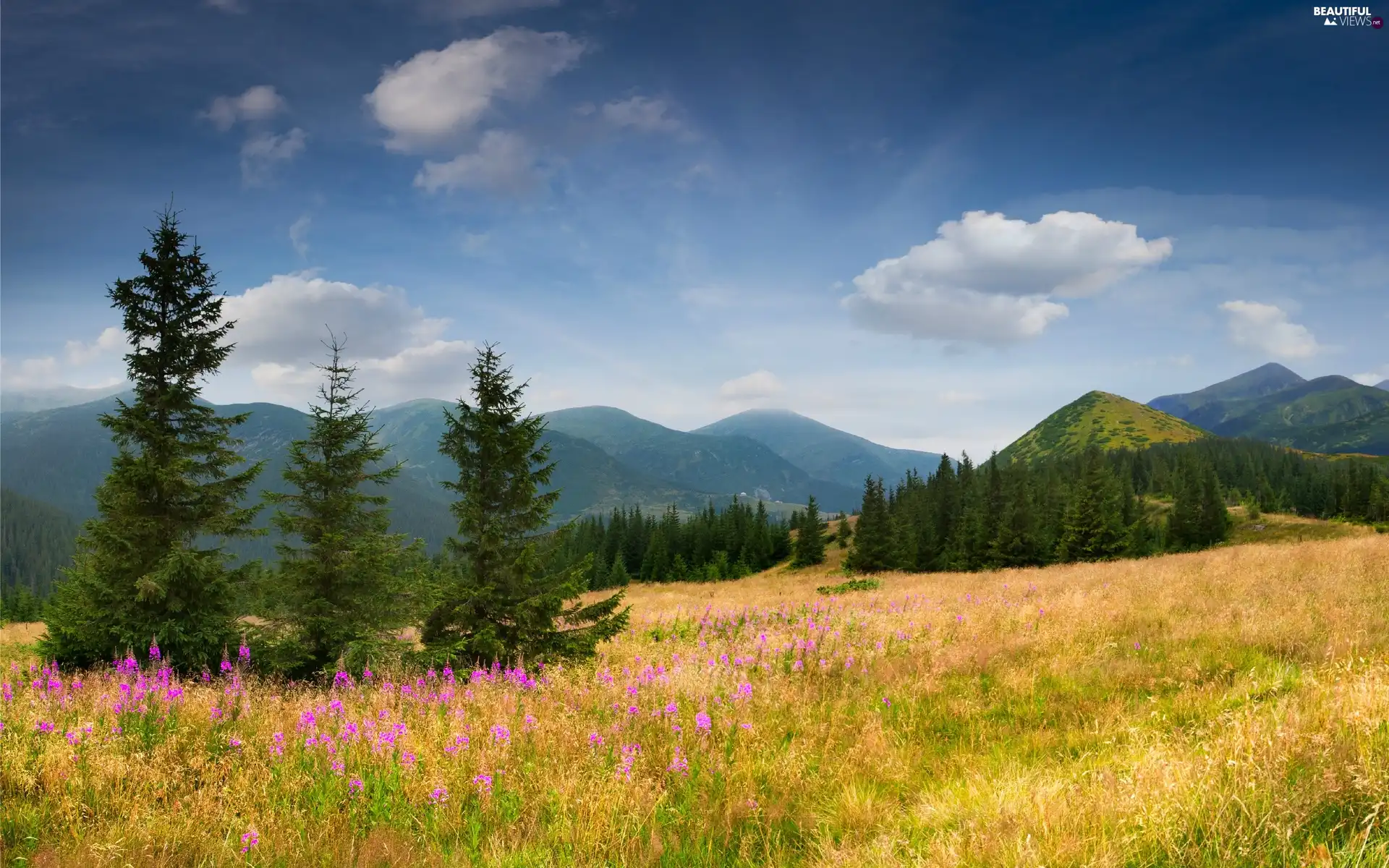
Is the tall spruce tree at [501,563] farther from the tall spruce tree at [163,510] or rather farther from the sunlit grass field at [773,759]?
the tall spruce tree at [163,510]

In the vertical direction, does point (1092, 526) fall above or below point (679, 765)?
below

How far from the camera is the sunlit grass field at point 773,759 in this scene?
125 inches

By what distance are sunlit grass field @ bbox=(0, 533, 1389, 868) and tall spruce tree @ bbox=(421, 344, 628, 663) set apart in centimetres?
111

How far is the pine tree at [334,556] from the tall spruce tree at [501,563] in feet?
4.82

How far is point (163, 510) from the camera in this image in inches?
436

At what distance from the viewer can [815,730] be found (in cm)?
577

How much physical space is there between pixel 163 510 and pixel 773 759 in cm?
1245

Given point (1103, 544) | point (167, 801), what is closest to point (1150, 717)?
point (167, 801)

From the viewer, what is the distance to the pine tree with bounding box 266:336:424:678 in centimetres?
1050

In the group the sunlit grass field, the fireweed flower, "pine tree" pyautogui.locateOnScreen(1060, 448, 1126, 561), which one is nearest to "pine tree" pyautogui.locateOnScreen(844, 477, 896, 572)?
"pine tree" pyautogui.locateOnScreen(1060, 448, 1126, 561)

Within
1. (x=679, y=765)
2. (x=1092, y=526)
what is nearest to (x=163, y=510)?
(x=679, y=765)

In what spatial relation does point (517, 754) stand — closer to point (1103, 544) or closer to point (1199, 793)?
point (1199, 793)

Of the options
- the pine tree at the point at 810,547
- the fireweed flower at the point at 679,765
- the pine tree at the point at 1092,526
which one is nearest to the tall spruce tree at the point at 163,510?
the fireweed flower at the point at 679,765

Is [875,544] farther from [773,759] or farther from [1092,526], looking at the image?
[773,759]
